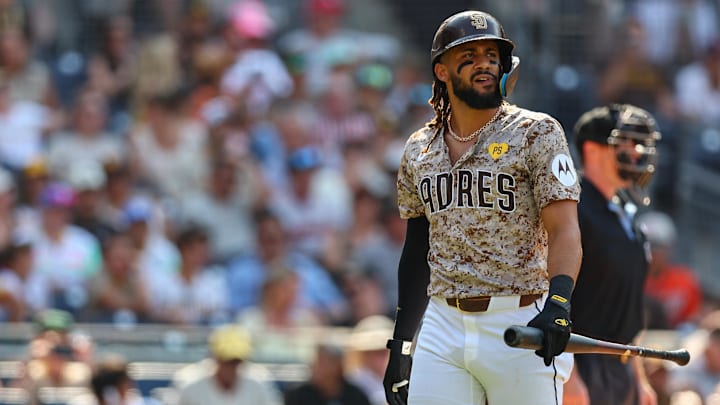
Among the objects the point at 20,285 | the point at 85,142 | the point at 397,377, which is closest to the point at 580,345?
the point at 397,377

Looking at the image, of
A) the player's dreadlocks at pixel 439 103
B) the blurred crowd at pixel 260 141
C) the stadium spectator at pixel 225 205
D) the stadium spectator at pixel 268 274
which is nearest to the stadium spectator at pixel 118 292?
the blurred crowd at pixel 260 141

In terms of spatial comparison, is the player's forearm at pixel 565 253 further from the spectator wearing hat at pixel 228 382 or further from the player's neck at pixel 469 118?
the spectator wearing hat at pixel 228 382

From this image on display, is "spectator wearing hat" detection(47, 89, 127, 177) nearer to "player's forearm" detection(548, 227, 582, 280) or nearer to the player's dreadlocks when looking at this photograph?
the player's dreadlocks

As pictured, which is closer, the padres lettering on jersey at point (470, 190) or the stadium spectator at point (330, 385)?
the padres lettering on jersey at point (470, 190)

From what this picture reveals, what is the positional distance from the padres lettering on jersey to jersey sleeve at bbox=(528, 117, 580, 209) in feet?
0.35

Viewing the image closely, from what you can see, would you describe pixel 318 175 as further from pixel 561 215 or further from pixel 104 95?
pixel 561 215

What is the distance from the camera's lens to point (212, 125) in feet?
39.8

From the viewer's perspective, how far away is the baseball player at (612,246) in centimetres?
629

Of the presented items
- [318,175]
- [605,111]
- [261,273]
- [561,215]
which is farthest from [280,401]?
[561,215]

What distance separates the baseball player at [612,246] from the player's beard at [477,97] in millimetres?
1258

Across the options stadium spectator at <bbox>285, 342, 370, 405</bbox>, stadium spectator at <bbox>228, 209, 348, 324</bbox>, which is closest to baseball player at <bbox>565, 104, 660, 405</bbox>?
stadium spectator at <bbox>285, 342, 370, 405</bbox>

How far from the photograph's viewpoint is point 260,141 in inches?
480

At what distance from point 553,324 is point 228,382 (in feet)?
15.9

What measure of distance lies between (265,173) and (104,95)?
5.86 ft
